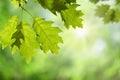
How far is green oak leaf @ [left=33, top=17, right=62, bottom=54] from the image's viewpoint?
4.23 feet

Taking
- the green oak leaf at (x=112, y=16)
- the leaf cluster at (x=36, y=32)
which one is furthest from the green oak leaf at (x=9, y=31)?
the green oak leaf at (x=112, y=16)

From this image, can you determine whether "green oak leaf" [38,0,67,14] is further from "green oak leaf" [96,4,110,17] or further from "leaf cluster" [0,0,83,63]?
"green oak leaf" [96,4,110,17]

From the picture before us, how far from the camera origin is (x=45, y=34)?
1284 mm

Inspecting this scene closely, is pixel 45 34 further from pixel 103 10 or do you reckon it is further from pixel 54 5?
pixel 103 10

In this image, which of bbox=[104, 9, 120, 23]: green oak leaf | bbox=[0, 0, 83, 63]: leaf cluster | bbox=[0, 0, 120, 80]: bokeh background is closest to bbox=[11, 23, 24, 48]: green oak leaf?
bbox=[0, 0, 83, 63]: leaf cluster

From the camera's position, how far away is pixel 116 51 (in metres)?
9.29

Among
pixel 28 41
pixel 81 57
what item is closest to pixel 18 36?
pixel 28 41

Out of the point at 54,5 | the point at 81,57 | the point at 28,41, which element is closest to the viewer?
the point at 54,5

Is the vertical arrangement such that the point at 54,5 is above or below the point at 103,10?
below

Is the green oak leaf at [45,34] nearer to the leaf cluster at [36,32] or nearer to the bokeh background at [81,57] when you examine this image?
the leaf cluster at [36,32]

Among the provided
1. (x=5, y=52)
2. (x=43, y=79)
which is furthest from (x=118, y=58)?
(x=5, y=52)

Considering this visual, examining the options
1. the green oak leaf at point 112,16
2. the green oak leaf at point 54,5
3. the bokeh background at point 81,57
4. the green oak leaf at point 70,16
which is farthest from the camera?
the bokeh background at point 81,57

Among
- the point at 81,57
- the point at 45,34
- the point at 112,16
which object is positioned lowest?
the point at 45,34

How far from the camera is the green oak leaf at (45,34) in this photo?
1.29 m
